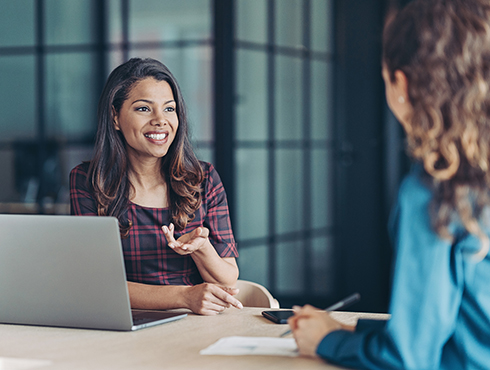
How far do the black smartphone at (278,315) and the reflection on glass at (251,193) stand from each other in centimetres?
221

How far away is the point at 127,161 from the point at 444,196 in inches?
49.6

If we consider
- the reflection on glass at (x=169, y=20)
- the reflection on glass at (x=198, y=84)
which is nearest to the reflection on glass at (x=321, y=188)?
the reflection on glass at (x=198, y=84)

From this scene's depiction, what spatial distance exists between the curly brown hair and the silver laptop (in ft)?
2.19

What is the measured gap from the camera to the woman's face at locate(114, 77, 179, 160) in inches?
72.9

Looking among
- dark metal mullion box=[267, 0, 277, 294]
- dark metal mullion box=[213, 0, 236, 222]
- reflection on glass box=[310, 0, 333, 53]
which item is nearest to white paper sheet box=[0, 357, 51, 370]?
dark metal mullion box=[213, 0, 236, 222]

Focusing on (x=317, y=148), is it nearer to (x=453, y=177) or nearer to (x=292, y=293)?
(x=292, y=293)

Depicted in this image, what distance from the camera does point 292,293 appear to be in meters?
4.02

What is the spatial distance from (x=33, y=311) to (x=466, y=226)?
0.98 meters

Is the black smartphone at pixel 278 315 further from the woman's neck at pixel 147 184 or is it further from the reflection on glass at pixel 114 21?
the reflection on glass at pixel 114 21

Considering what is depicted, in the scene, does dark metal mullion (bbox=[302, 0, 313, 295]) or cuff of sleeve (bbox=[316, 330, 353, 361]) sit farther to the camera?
dark metal mullion (bbox=[302, 0, 313, 295])

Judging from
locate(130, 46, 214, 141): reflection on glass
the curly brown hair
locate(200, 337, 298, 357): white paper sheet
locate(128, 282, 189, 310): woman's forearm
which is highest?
locate(130, 46, 214, 141): reflection on glass

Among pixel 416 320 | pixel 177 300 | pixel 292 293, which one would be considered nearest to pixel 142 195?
pixel 177 300

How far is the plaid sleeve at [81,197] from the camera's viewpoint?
5.98 ft

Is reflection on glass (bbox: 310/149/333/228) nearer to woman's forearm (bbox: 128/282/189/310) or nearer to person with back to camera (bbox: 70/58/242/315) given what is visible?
person with back to camera (bbox: 70/58/242/315)
